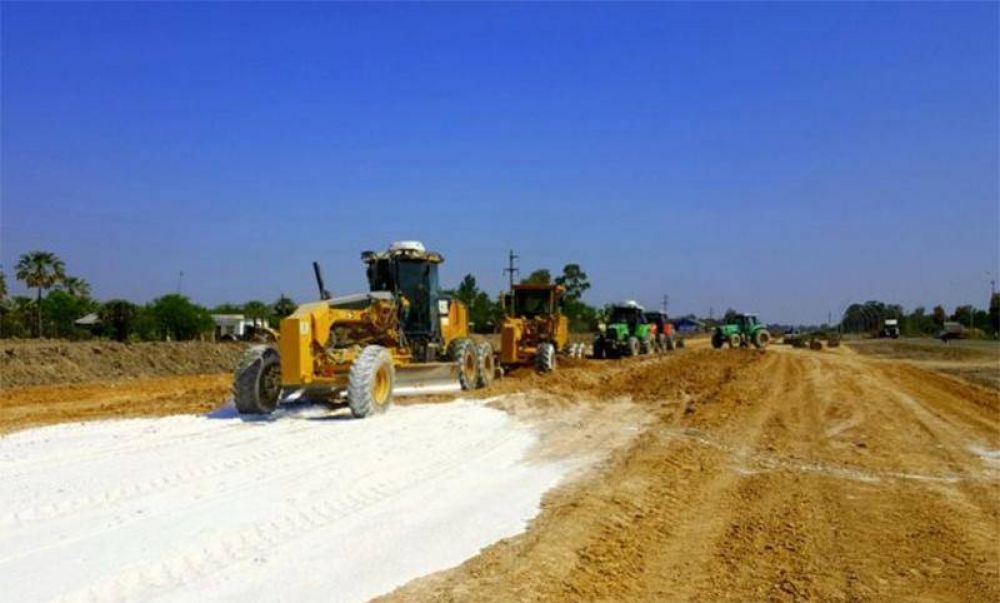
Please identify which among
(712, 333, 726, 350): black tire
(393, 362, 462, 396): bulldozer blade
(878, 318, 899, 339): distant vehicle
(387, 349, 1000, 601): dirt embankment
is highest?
Answer: (878, 318, 899, 339): distant vehicle

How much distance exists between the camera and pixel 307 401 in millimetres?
13805


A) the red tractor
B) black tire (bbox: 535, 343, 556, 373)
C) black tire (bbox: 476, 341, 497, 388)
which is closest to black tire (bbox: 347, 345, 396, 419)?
black tire (bbox: 476, 341, 497, 388)

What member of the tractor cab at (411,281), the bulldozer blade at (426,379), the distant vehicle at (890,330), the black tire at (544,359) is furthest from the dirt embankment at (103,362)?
the distant vehicle at (890,330)

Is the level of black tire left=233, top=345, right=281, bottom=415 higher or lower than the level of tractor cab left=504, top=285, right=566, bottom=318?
lower

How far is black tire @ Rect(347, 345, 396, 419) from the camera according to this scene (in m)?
11.8

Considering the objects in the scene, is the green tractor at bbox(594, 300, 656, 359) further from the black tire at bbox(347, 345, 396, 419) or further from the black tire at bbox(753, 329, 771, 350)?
the black tire at bbox(347, 345, 396, 419)

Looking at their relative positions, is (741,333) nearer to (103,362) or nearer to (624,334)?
(624,334)

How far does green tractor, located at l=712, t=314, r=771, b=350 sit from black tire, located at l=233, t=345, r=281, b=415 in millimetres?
37834

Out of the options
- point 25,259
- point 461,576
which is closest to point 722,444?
point 461,576

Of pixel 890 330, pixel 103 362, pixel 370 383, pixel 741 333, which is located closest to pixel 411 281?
pixel 370 383

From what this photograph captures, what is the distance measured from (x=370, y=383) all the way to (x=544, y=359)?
1137 centimetres

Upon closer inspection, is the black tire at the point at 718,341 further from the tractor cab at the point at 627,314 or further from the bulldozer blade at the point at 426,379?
the bulldozer blade at the point at 426,379

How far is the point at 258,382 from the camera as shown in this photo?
12391 millimetres

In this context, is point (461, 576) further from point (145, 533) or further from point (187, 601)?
point (145, 533)
